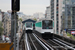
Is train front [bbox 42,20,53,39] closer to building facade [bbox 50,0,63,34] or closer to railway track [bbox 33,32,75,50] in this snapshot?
railway track [bbox 33,32,75,50]

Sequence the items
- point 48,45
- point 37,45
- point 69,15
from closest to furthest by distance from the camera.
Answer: point 48,45, point 37,45, point 69,15

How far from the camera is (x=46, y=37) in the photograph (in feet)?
73.3

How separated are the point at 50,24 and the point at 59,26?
3842 centimetres

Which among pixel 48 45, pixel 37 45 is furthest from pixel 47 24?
pixel 48 45

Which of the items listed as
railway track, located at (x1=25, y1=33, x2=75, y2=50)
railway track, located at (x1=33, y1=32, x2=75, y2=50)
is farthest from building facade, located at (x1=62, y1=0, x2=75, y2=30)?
railway track, located at (x1=33, y1=32, x2=75, y2=50)

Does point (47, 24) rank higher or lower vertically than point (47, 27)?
higher

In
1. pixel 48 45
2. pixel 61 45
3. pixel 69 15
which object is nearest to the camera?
pixel 48 45

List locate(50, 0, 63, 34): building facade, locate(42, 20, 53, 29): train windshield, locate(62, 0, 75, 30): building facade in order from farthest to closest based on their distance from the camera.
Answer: locate(50, 0, 63, 34): building facade < locate(62, 0, 75, 30): building facade < locate(42, 20, 53, 29): train windshield

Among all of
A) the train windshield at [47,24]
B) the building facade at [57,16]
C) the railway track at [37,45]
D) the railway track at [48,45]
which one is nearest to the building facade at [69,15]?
the building facade at [57,16]

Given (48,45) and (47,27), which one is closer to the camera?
(48,45)

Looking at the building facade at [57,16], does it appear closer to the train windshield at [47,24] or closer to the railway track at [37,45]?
the train windshield at [47,24]

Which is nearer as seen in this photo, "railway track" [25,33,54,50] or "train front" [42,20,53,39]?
"railway track" [25,33,54,50]

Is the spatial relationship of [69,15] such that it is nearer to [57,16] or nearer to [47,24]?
[57,16]

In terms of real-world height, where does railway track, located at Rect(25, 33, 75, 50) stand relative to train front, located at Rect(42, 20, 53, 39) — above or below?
below
